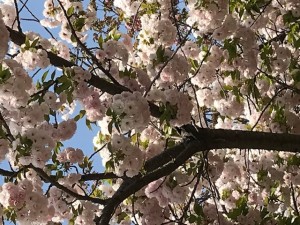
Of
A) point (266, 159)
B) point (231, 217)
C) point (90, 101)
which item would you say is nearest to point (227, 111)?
point (266, 159)

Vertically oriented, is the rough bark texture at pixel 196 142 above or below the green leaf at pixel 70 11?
below

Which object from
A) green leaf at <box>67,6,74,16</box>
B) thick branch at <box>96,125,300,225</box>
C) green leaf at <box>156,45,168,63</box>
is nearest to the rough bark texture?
thick branch at <box>96,125,300,225</box>

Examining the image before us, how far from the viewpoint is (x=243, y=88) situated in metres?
4.61

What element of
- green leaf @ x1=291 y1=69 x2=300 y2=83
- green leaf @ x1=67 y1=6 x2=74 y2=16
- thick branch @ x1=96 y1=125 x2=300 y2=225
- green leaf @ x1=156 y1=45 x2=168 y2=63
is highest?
green leaf @ x1=67 y1=6 x2=74 y2=16

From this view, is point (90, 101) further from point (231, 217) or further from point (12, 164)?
point (231, 217)

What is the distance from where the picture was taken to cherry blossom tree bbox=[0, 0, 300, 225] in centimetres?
368

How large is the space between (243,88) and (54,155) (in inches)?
60.0

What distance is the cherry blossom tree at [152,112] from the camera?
12.1 feet

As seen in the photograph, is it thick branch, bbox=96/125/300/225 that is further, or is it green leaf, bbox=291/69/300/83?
green leaf, bbox=291/69/300/83

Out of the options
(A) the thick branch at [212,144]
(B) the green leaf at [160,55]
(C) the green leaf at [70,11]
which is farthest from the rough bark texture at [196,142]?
(C) the green leaf at [70,11]

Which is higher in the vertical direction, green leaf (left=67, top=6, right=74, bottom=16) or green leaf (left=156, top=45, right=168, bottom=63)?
green leaf (left=67, top=6, right=74, bottom=16)

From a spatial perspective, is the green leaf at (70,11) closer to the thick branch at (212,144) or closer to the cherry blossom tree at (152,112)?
the cherry blossom tree at (152,112)

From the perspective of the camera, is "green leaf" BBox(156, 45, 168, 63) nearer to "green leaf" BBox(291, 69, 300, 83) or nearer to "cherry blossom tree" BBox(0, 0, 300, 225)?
"cherry blossom tree" BBox(0, 0, 300, 225)

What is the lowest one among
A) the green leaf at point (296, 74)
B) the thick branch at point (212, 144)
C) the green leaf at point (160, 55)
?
the thick branch at point (212, 144)
